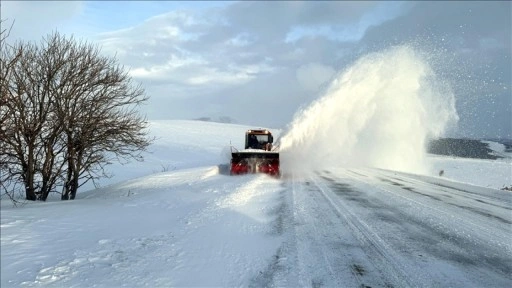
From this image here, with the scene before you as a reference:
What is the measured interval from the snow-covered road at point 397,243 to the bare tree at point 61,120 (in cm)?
668

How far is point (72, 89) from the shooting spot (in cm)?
1093

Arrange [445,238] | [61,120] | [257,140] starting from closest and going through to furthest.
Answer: [445,238] → [61,120] → [257,140]

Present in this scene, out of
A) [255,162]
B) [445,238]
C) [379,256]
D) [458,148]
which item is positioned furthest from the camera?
[458,148]

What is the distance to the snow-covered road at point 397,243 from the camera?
420 cm

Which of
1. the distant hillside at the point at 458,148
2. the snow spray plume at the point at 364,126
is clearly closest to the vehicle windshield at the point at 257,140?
the snow spray plume at the point at 364,126

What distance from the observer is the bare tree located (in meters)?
10.2

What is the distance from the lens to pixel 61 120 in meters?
10.5

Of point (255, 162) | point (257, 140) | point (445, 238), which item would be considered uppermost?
point (257, 140)

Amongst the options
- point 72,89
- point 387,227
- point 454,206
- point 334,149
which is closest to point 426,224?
point 387,227

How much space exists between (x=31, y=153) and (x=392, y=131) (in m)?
25.6

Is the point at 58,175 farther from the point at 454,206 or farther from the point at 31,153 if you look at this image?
the point at 454,206

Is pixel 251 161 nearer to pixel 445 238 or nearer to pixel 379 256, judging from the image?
pixel 445 238

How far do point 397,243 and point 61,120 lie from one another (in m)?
9.71

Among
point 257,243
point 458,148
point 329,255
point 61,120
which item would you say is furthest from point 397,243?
point 458,148
